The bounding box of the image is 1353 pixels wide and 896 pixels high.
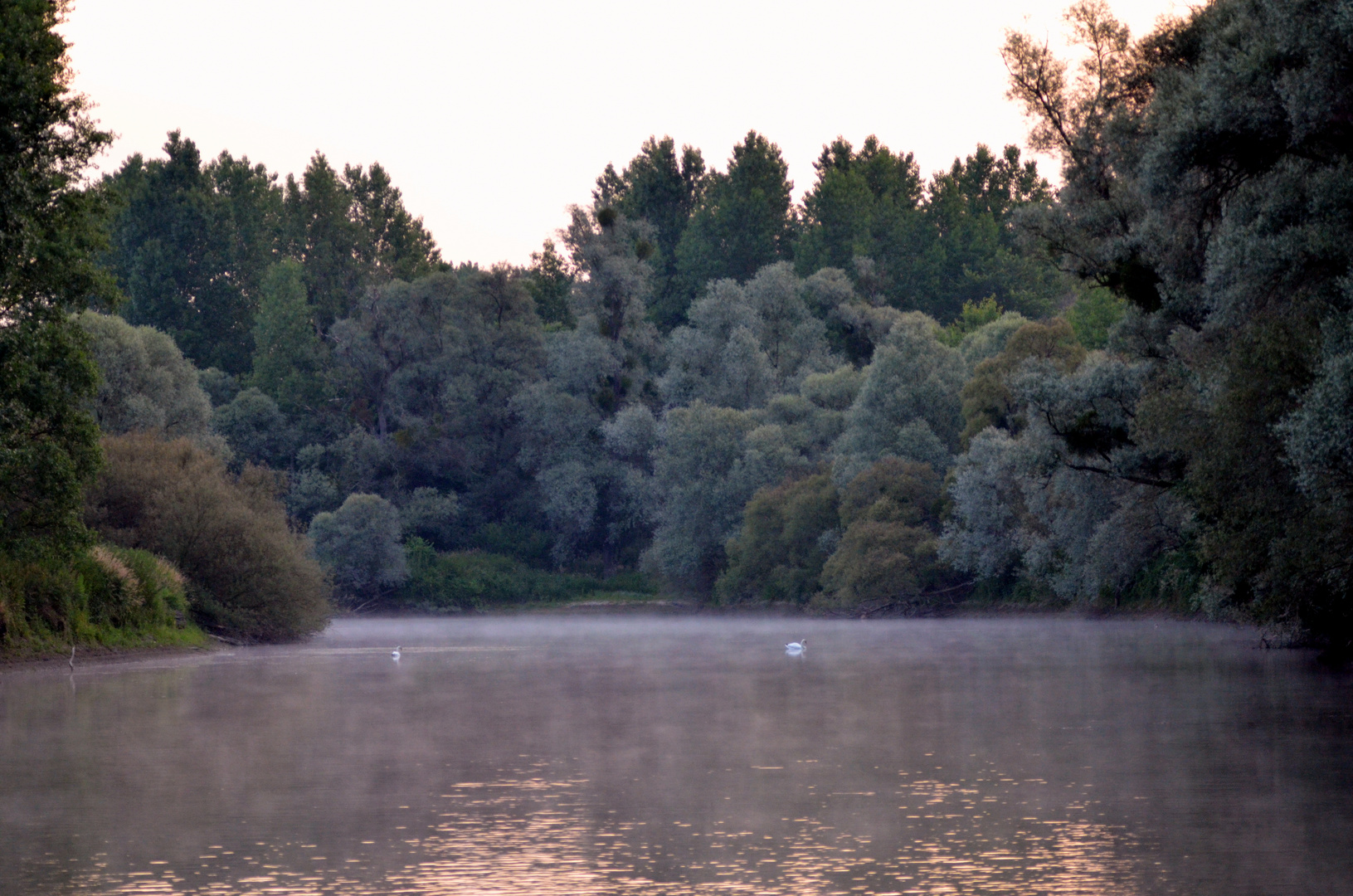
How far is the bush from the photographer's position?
55.1m

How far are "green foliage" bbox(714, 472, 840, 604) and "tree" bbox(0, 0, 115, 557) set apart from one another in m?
53.5

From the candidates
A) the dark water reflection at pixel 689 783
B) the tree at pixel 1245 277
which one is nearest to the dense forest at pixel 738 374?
the tree at pixel 1245 277

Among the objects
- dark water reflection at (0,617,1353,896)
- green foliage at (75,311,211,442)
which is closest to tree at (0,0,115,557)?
dark water reflection at (0,617,1353,896)

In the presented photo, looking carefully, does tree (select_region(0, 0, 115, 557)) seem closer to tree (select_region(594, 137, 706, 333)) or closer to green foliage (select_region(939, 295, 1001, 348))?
green foliage (select_region(939, 295, 1001, 348))

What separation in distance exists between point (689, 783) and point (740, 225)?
12665 centimetres

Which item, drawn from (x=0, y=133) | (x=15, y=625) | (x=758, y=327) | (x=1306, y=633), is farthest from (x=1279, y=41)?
(x=758, y=327)

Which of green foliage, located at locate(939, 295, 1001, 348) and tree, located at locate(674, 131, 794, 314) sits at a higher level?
tree, located at locate(674, 131, 794, 314)

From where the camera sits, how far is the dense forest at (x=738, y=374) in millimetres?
30859

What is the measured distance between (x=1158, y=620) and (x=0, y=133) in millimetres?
47081

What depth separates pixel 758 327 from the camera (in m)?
112

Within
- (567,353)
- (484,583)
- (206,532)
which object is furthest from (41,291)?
(567,353)

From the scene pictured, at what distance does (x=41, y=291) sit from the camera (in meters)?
38.9

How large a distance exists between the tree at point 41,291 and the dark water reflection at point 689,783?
456cm

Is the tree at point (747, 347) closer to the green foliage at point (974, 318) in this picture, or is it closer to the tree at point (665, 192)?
the green foliage at point (974, 318)
